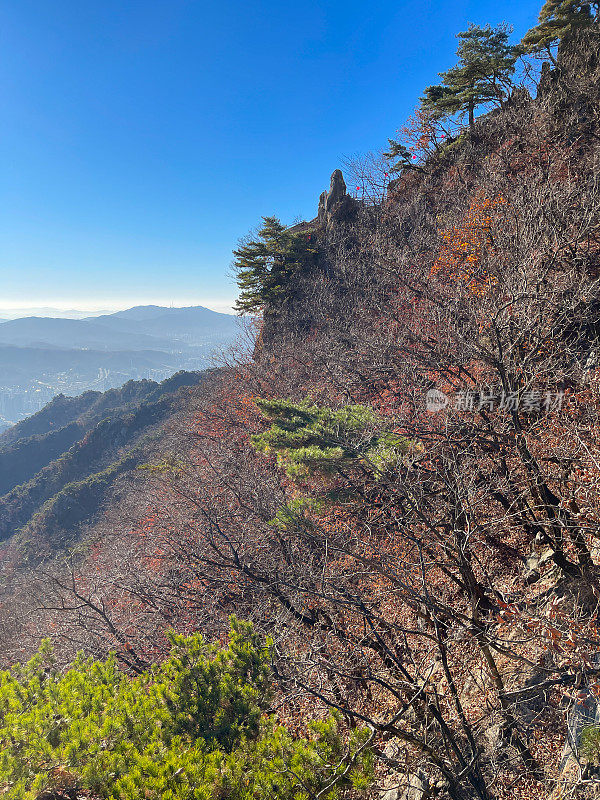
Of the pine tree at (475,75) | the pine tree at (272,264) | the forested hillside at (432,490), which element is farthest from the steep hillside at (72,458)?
the pine tree at (475,75)

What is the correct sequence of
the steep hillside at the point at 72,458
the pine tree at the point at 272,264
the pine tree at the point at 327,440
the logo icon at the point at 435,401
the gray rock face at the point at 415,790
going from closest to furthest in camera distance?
the gray rock face at the point at 415,790 → the pine tree at the point at 327,440 → the logo icon at the point at 435,401 → the pine tree at the point at 272,264 → the steep hillside at the point at 72,458

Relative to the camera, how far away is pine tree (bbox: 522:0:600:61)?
17609mm

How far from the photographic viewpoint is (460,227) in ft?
57.7

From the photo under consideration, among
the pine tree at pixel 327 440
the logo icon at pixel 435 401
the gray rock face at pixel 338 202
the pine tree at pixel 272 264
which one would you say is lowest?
the pine tree at pixel 327 440

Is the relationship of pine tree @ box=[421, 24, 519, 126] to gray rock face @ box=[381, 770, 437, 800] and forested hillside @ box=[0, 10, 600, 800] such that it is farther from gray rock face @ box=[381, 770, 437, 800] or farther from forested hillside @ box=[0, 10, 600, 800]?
gray rock face @ box=[381, 770, 437, 800]

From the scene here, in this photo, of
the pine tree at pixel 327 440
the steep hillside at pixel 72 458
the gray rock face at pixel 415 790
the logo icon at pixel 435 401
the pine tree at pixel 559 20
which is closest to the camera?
the gray rock face at pixel 415 790

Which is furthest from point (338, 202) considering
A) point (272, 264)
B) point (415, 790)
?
point (415, 790)

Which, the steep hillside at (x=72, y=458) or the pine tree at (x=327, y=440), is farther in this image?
the steep hillside at (x=72, y=458)

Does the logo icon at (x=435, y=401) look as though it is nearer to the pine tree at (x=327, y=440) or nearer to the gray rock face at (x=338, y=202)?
the pine tree at (x=327, y=440)

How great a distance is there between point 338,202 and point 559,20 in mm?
16543

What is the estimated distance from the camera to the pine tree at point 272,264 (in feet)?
89.3

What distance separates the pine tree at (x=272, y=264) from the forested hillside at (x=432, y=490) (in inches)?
8.4

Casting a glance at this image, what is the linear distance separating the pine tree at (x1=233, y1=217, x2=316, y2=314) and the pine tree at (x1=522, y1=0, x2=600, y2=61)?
1746 centimetres

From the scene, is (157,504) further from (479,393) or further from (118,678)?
(479,393)
